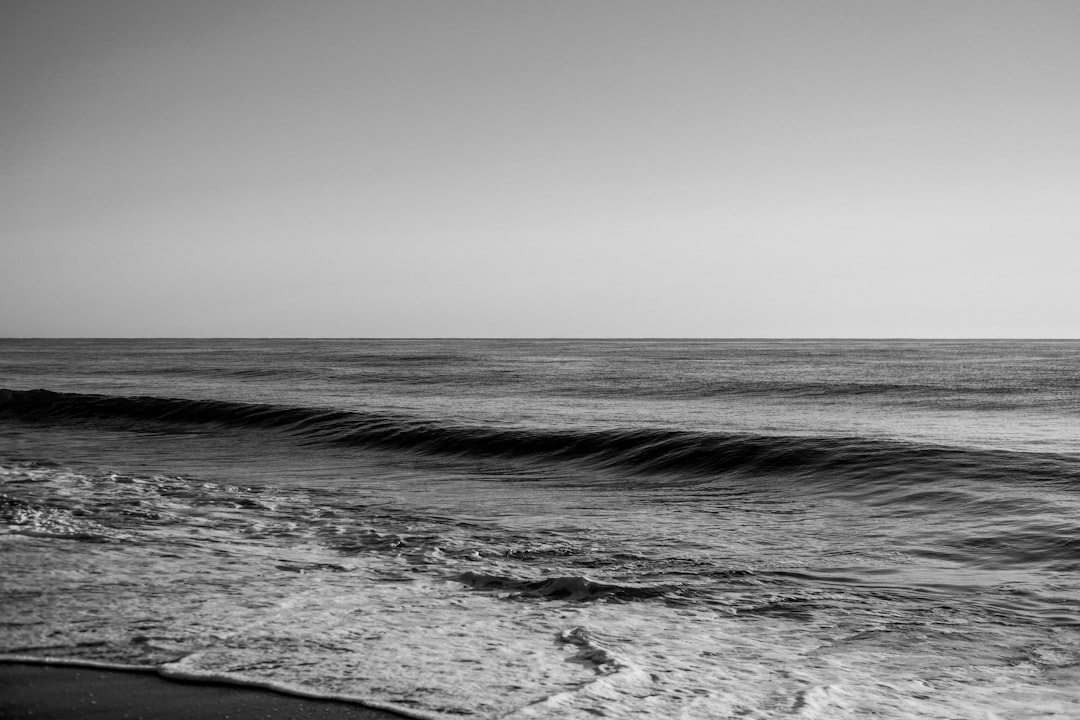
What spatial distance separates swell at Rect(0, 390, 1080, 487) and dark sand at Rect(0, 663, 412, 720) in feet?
35.1

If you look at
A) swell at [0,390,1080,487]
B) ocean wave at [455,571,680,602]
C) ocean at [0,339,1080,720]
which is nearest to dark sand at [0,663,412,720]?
ocean at [0,339,1080,720]

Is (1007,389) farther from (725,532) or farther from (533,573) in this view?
(533,573)

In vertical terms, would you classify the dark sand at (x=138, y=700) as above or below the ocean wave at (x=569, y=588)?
above

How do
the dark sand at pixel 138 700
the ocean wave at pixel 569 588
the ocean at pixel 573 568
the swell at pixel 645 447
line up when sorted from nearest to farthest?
the dark sand at pixel 138 700
the ocean at pixel 573 568
the ocean wave at pixel 569 588
the swell at pixel 645 447

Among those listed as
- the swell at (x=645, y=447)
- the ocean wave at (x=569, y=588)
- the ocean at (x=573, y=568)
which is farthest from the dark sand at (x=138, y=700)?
the swell at (x=645, y=447)

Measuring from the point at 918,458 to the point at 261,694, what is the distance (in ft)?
42.3

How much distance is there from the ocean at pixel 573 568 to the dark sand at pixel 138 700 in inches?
→ 5.4

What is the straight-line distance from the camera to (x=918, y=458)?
1441 centimetres

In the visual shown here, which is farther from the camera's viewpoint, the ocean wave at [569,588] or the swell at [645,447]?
the swell at [645,447]

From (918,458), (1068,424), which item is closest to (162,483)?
(918,458)

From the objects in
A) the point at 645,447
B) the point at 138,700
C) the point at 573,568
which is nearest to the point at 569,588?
the point at 573,568

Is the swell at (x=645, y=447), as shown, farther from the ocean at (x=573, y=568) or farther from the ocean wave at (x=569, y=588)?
the ocean wave at (x=569, y=588)

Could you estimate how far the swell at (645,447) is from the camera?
13695mm

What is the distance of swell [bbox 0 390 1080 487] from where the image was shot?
13695mm
